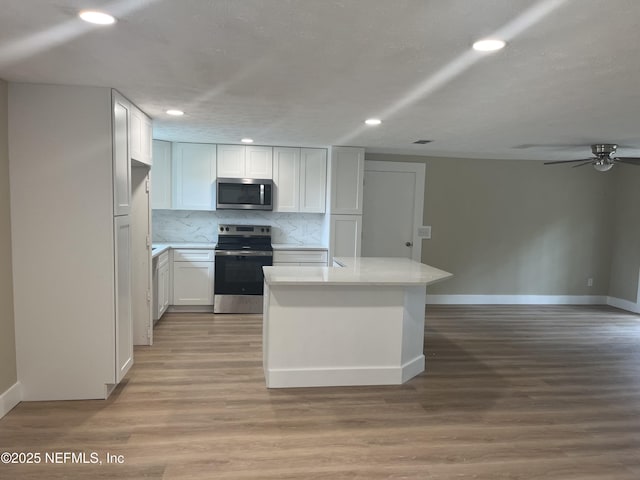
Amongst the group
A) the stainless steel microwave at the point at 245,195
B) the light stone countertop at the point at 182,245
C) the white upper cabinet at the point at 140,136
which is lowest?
the light stone countertop at the point at 182,245

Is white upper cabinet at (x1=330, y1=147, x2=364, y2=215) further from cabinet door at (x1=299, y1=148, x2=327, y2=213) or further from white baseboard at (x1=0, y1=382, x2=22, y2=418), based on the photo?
white baseboard at (x1=0, y1=382, x2=22, y2=418)

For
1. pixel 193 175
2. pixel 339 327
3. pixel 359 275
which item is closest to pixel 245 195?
pixel 193 175

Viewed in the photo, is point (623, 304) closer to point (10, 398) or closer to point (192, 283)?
point (192, 283)

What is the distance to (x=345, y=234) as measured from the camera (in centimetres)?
543

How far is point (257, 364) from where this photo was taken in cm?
376

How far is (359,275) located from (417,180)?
2.97m

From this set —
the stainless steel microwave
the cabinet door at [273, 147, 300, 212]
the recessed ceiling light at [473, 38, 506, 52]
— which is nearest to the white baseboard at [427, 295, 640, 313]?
the cabinet door at [273, 147, 300, 212]

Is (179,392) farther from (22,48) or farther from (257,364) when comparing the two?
(22,48)

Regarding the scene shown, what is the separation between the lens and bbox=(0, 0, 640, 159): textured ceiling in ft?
5.15

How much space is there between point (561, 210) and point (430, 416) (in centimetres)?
465

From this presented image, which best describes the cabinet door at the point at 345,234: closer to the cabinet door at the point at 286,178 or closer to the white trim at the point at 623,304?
the cabinet door at the point at 286,178

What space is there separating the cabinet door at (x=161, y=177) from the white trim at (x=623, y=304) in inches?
253

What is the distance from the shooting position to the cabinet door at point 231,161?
5414 mm

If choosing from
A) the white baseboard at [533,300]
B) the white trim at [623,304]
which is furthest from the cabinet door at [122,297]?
the white trim at [623,304]
